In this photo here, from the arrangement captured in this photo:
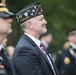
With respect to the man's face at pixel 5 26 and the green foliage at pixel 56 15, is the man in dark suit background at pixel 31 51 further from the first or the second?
the green foliage at pixel 56 15

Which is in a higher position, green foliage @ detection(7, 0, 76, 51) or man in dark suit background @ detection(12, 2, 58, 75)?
man in dark suit background @ detection(12, 2, 58, 75)

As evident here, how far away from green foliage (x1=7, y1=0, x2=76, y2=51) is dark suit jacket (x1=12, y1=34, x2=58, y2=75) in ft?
20.9

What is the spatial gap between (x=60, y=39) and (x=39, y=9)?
11.8 meters

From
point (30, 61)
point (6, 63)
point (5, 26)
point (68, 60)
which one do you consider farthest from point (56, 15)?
point (6, 63)

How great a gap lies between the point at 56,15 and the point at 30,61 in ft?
31.9

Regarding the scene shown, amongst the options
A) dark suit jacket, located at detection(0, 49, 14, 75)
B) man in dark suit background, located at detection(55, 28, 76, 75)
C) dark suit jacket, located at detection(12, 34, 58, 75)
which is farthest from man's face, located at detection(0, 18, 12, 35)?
man in dark suit background, located at detection(55, 28, 76, 75)

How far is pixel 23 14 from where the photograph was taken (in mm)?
8430

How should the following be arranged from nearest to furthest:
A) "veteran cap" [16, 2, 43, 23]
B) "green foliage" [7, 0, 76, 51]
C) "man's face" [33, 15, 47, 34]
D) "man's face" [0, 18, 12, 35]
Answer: "man's face" [0, 18, 12, 35] → "man's face" [33, 15, 47, 34] → "veteran cap" [16, 2, 43, 23] → "green foliage" [7, 0, 76, 51]

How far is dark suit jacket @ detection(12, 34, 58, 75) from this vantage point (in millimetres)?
7852

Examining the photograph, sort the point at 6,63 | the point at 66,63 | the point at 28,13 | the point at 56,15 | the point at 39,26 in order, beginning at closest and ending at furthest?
1. the point at 6,63
2. the point at 39,26
3. the point at 28,13
4. the point at 66,63
5. the point at 56,15

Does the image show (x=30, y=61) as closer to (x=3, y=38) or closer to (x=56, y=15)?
(x=3, y=38)

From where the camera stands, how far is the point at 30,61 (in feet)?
25.8

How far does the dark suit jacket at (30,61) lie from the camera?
7.85 metres

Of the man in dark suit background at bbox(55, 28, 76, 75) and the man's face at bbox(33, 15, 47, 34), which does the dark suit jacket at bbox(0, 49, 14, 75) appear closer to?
the man's face at bbox(33, 15, 47, 34)
